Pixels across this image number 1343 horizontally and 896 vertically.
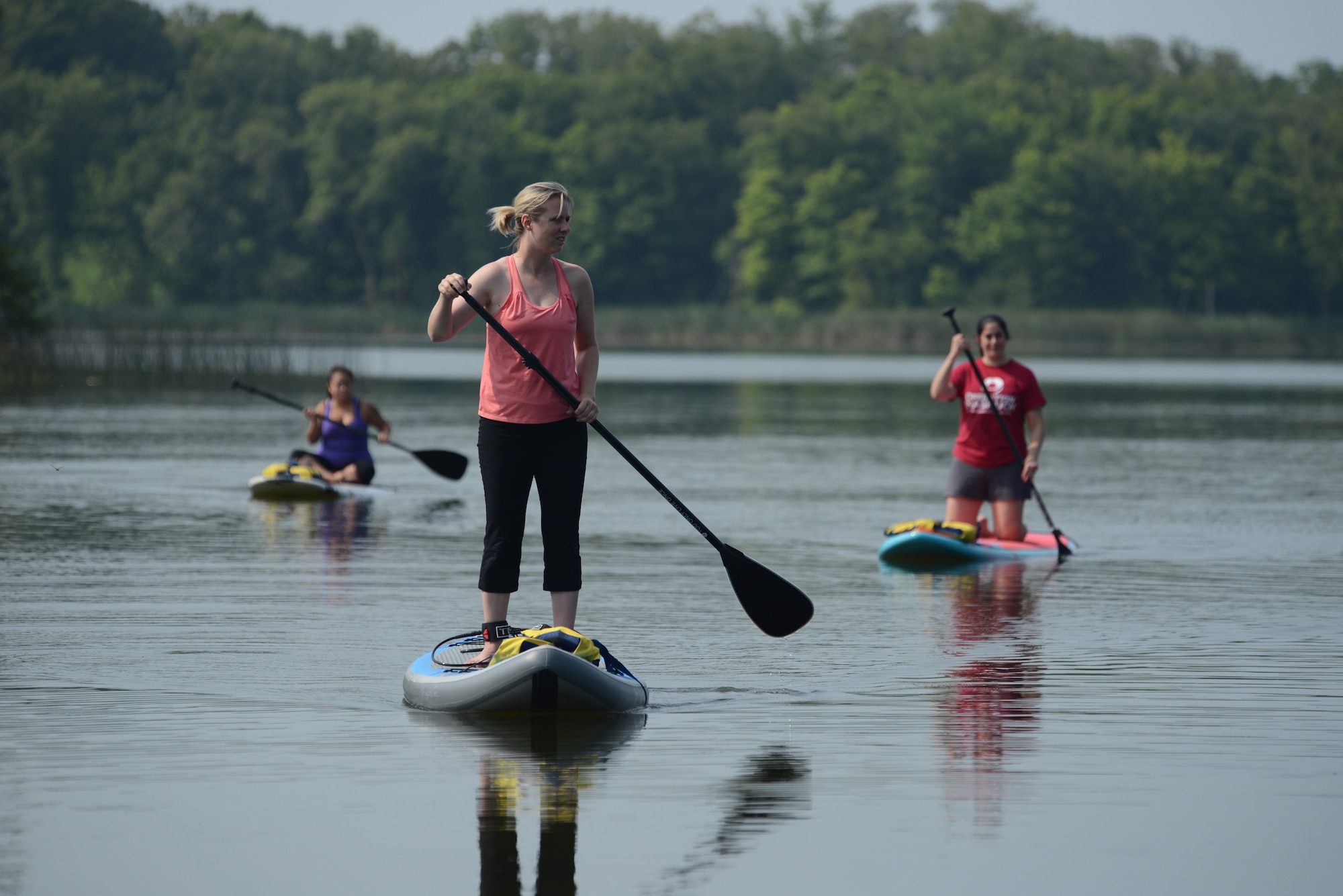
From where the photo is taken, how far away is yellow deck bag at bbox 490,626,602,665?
257 inches

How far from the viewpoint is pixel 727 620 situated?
29.5 ft

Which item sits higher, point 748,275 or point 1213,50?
point 1213,50

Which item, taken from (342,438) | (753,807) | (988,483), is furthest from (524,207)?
(342,438)

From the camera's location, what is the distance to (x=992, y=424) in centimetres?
1135

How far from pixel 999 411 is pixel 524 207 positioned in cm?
543

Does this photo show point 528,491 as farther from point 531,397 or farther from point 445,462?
point 445,462

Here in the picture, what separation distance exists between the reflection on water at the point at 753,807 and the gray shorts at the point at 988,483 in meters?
5.63

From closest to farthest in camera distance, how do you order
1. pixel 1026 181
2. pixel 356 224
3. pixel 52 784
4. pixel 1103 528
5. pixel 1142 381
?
pixel 52 784 < pixel 1103 528 < pixel 1142 381 < pixel 1026 181 < pixel 356 224

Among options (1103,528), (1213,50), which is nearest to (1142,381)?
(1103,528)

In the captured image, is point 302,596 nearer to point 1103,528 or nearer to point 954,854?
point 954,854

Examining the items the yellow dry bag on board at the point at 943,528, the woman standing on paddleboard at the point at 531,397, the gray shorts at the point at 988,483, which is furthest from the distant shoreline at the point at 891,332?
the woman standing on paddleboard at the point at 531,397

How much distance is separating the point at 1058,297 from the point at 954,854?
84792 mm

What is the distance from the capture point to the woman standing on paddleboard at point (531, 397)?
6613mm

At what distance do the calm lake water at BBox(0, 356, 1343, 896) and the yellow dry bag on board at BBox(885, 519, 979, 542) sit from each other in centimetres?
28
